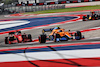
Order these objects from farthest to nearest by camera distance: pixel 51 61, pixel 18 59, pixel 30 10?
pixel 30 10 → pixel 18 59 → pixel 51 61

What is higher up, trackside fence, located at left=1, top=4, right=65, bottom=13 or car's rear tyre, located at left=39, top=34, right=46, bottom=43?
car's rear tyre, located at left=39, top=34, right=46, bottom=43

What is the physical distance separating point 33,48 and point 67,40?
8.90 ft

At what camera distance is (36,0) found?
62531 mm

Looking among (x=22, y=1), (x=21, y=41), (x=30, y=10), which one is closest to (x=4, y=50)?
(x=21, y=41)

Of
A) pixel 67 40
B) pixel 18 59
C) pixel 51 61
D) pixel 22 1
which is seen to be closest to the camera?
pixel 51 61

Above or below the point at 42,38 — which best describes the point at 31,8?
below

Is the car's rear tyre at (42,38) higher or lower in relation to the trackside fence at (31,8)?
higher

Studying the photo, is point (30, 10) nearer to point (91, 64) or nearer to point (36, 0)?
point (36, 0)

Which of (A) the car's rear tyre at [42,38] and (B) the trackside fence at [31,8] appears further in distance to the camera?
(B) the trackside fence at [31,8]

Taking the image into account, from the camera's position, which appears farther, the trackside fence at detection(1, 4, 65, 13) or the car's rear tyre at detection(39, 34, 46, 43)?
the trackside fence at detection(1, 4, 65, 13)

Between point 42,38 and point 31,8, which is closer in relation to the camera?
point 42,38

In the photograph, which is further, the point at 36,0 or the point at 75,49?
the point at 36,0

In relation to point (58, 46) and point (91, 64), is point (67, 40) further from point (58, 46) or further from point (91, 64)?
point (91, 64)

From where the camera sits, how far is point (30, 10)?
50031mm
